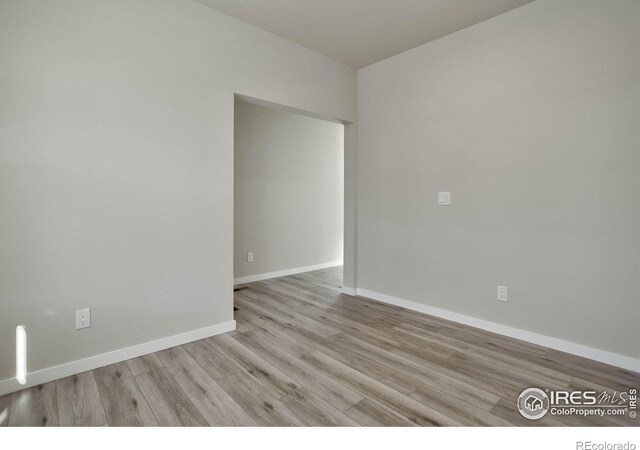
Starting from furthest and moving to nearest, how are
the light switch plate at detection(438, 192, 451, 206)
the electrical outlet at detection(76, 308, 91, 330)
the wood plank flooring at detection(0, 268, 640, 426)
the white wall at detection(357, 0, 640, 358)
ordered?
1. the light switch plate at detection(438, 192, 451, 206)
2. the white wall at detection(357, 0, 640, 358)
3. the electrical outlet at detection(76, 308, 91, 330)
4. the wood plank flooring at detection(0, 268, 640, 426)

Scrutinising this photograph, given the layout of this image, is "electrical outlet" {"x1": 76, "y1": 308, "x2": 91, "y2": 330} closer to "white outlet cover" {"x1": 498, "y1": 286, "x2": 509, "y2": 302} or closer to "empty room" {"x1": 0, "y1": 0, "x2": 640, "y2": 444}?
"empty room" {"x1": 0, "y1": 0, "x2": 640, "y2": 444}

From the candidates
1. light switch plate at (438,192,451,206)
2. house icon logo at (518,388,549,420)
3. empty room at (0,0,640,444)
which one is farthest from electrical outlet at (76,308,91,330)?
light switch plate at (438,192,451,206)

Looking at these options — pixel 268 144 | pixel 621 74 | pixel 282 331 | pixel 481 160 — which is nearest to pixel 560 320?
pixel 481 160

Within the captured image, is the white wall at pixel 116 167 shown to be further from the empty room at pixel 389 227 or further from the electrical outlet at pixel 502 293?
the electrical outlet at pixel 502 293

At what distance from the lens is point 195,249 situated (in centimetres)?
253

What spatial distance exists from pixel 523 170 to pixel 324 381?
2110mm

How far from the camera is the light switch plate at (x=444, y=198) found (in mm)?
3008

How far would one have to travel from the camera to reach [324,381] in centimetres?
196

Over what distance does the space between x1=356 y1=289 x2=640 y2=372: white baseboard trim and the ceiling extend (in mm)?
2471

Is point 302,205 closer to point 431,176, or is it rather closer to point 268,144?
point 268,144

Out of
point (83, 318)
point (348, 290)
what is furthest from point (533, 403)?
point (83, 318)

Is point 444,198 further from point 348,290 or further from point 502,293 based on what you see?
point 348,290

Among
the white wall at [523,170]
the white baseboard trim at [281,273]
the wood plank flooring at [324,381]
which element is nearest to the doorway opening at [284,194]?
the white baseboard trim at [281,273]

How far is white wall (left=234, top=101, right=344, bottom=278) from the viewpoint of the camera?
14.2 ft
